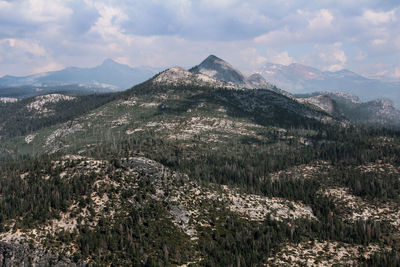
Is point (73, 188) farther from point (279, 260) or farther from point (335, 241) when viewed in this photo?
point (335, 241)

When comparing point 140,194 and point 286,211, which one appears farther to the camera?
point 286,211

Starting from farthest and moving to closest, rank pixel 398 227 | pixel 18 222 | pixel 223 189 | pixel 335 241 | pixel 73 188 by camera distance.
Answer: pixel 223 189, pixel 398 227, pixel 335 241, pixel 73 188, pixel 18 222

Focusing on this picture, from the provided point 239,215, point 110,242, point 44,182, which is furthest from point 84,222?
point 239,215

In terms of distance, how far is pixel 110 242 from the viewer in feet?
407

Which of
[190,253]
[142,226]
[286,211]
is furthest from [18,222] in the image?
[286,211]

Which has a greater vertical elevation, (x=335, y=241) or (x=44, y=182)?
(x=44, y=182)

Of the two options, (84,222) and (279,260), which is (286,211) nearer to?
(279,260)

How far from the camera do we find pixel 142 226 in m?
135

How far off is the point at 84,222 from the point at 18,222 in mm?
23809

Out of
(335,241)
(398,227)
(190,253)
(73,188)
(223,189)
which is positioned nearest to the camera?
(190,253)

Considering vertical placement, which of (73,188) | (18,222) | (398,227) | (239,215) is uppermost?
(73,188)

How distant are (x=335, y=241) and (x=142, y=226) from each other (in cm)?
9157

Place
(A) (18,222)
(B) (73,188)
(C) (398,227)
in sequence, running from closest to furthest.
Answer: (A) (18,222) → (B) (73,188) → (C) (398,227)

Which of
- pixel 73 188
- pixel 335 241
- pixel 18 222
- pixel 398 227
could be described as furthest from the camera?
pixel 398 227
